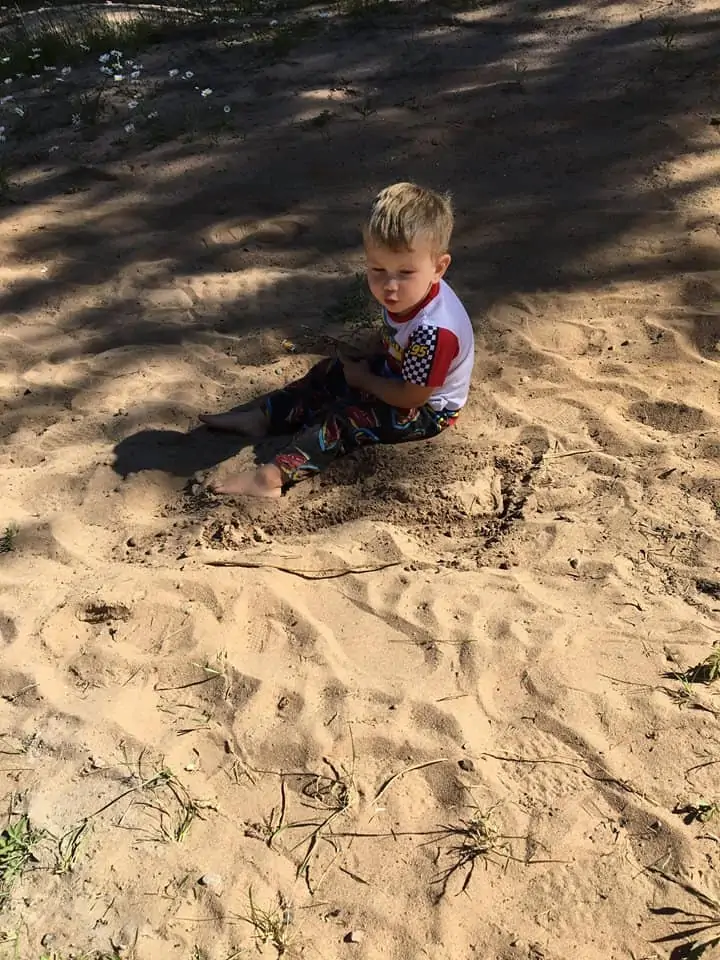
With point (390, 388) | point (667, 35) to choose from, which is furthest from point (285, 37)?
point (390, 388)

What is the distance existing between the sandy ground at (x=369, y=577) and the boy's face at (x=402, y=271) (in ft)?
2.21

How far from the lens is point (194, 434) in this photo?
159 inches

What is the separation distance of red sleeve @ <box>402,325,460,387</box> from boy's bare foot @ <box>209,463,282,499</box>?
25.8 inches

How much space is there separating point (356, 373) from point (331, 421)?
0.73 feet

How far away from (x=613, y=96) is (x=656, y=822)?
17.9 feet

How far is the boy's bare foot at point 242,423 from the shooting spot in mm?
3951

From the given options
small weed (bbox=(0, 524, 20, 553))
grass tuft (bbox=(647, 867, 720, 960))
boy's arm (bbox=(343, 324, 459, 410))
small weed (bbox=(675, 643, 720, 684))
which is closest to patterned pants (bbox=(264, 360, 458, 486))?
boy's arm (bbox=(343, 324, 459, 410))

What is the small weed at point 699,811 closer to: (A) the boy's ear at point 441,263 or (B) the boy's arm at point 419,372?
(B) the boy's arm at point 419,372

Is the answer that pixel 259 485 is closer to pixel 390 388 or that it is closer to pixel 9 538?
pixel 390 388

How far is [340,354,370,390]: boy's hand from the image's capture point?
365cm

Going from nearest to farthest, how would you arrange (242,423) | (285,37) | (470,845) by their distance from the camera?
(470,845) < (242,423) < (285,37)

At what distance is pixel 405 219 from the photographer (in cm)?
318

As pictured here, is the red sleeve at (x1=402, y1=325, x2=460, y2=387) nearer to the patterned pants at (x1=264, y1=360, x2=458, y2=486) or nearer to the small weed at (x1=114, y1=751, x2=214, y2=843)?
the patterned pants at (x1=264, y1=360, x2=458, y2=486)

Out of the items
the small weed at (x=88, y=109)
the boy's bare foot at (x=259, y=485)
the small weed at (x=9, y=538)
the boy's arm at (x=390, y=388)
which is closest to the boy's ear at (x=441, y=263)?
the boy's arm at (x=390, y=388)
